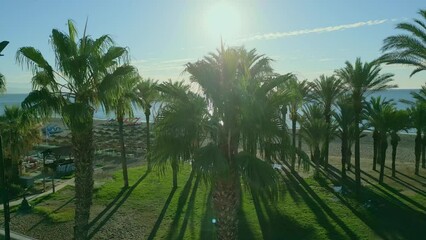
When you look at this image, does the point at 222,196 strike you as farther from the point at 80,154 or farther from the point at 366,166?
the point at 366,166

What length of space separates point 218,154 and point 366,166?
79.3ft

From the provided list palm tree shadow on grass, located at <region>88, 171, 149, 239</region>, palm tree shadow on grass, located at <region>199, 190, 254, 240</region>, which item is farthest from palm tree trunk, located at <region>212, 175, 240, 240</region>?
palm tree shadow on grass, located at <region>88, 171, 149, 239</region>

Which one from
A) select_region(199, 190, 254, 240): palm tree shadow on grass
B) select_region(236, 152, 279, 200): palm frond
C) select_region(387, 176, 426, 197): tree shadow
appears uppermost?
select_region(236, 152, 279, 200): palm frond

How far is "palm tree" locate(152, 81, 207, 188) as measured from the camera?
A: 8914mm

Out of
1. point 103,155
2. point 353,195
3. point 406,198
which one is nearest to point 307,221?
point 353,195

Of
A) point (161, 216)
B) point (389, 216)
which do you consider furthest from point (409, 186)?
point (161, 216)

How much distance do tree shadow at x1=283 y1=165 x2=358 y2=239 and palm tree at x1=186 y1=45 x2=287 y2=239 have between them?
7.12 m

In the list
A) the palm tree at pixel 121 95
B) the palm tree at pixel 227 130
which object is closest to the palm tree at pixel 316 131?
the palm tree at pixel 121 95

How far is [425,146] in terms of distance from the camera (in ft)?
101

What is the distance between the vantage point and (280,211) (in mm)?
17781

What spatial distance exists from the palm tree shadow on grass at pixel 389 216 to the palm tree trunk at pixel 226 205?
7.61 meters

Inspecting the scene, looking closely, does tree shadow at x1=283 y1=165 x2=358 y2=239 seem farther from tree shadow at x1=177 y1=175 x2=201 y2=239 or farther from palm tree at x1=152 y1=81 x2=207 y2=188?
palm tree at x1=152 y1=81 x2=207 y2=188

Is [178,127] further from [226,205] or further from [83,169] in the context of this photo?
[83,169]

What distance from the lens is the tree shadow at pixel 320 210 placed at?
15.0m
